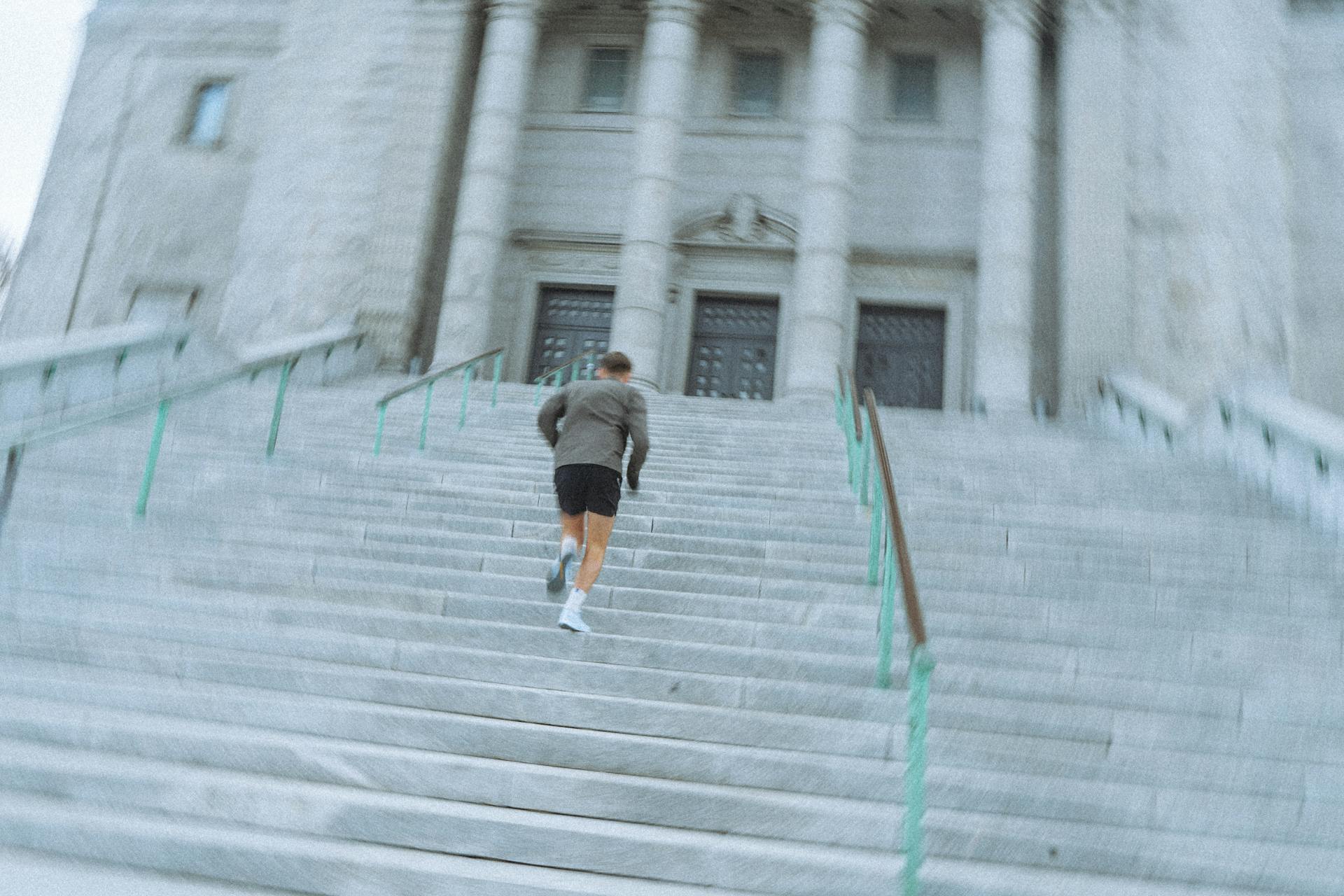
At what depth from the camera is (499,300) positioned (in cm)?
1783

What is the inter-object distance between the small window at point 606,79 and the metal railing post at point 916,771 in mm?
16425

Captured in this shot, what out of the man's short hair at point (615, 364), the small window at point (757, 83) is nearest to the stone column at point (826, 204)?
the small window at point (757, 83)

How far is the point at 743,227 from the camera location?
57.7 ft

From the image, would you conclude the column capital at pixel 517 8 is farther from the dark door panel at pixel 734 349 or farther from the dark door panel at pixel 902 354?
the dark door panel at pixel 902 354

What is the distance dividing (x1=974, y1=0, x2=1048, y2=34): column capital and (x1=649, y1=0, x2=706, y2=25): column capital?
478 centimetres

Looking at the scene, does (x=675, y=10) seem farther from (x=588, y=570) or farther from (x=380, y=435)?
(x=588, y=570)

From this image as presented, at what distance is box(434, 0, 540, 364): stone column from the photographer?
16.1 meters

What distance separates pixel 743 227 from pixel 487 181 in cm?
444

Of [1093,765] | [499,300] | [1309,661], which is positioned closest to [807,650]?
[1093,765]

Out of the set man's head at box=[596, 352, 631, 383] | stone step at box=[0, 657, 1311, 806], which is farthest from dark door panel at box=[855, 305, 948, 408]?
stone step at box=[0, 657, 1311, 806]

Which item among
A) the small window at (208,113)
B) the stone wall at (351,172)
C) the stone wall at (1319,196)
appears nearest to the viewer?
the stone wall at (1319,196)

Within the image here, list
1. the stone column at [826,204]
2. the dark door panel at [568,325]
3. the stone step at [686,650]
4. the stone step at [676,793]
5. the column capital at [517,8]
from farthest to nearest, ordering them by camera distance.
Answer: the dark door panel at [568,325] < the column capital at [517,8] < the stone column at [826,204] < the stone step at [686,650] < the stone step at [676,793]

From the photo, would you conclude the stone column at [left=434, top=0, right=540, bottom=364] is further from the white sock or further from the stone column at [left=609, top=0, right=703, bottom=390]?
the white sock

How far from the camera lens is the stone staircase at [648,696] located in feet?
12.5
